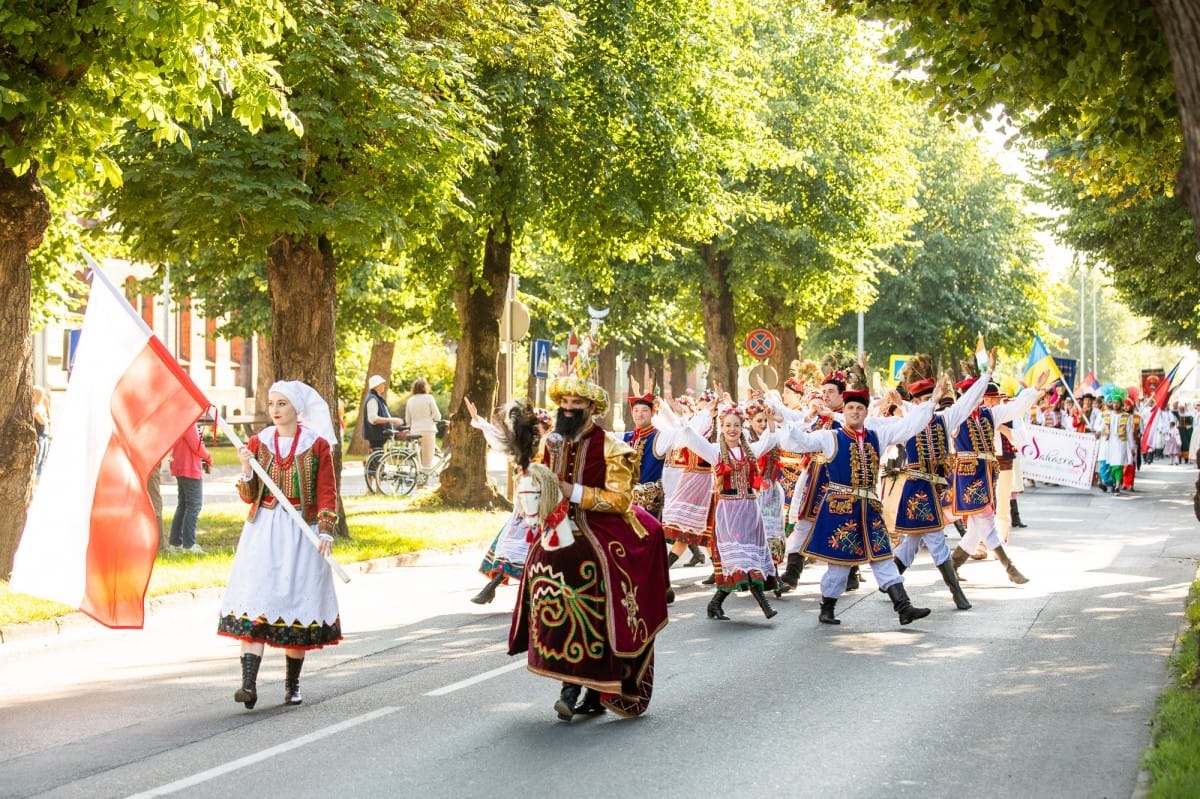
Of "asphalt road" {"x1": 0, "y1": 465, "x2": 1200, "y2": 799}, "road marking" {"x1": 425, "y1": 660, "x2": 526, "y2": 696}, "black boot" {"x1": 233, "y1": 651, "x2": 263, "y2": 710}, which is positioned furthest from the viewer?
"road marking" {"x1": 425, "y1": 660, "x2": 526, "y2": 696}

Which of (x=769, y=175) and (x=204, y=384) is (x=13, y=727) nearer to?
(x=769, y=175)

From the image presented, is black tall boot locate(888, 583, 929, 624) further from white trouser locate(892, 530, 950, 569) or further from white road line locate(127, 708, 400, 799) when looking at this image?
white road line locate(127, 708, 400, 799)

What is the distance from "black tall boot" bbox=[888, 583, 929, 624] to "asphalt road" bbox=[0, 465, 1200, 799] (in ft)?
0.48

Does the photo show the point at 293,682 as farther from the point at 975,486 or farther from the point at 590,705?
the point at 975,486

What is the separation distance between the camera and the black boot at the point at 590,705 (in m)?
8.63

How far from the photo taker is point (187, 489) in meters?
17.2

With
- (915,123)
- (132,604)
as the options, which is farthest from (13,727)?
(915,123)

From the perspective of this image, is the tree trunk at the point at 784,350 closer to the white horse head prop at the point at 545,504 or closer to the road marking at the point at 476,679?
the road marking at the point at 476,679

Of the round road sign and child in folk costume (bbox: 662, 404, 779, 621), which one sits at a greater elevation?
the round road sign

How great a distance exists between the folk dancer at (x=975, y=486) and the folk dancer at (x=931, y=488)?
122 cm

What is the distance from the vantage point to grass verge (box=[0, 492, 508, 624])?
12539mm

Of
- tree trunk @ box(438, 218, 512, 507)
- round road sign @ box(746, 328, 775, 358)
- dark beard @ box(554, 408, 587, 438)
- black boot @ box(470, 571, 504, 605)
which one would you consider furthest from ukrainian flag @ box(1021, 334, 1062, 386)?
dark beard @ box(554, 408, 587, 438)

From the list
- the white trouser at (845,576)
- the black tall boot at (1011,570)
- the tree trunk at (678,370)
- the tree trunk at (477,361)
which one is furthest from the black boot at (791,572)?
the tree trunk at (678,370)

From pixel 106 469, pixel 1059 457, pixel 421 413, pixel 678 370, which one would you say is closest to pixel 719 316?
pixel 1059 457
